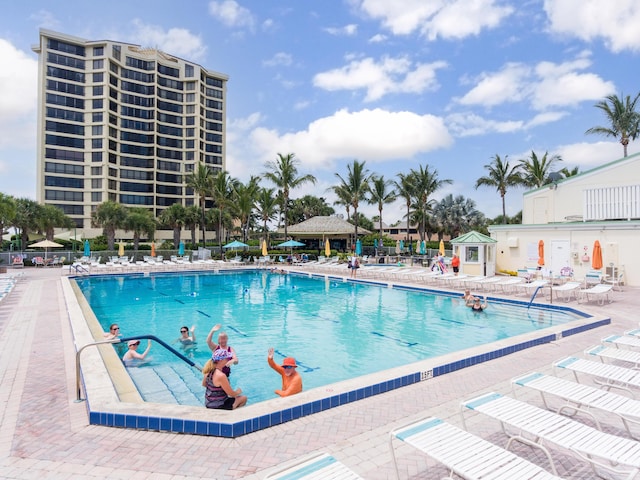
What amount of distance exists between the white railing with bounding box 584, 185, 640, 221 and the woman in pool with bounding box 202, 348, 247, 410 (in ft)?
69.6

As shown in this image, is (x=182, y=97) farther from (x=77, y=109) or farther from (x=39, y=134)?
(x=39, y=134)

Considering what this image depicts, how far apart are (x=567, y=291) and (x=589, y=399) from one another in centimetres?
1310

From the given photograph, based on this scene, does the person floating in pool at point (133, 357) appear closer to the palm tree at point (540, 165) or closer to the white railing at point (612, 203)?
the white railing at point (612, 203)

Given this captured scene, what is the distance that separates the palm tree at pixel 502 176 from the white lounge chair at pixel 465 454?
3894cm

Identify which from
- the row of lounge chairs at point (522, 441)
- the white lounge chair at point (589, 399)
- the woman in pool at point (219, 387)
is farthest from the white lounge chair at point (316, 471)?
the white lounge chair at point (589, 399)

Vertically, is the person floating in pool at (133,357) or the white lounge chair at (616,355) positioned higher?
the white lounge chair at (616,355)

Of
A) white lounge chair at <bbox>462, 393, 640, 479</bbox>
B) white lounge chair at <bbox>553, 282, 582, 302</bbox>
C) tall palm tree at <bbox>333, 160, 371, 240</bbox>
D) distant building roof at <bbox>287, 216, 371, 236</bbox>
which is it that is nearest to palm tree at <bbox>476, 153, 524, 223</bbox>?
tall palm tree at <bbox>333, 160, 371, 240</bbox>

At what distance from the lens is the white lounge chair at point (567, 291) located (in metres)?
14.1

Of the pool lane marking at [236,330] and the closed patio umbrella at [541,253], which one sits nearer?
the pool lane marking at [236,330]

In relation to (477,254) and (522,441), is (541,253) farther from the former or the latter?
(522,441)

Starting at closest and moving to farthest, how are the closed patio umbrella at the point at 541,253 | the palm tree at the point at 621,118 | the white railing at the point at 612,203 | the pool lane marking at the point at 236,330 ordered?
the pool lane marking at the point at 236,330 → the closed patio umbrella at the point at 541,253 → the white railing at the point at 612,203 → the palm tree at the point at 621,118

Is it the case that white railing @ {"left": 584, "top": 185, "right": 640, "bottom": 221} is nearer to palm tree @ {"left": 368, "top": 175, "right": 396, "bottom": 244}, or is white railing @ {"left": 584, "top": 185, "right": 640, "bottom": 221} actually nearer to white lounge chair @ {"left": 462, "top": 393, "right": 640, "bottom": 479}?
white lounge chair @ {"left": 462, "top": 393, "right": 640, "bottom": 479}

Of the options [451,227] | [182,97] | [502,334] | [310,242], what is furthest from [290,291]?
[182,97]

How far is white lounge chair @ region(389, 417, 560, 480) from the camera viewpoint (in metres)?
2.81
